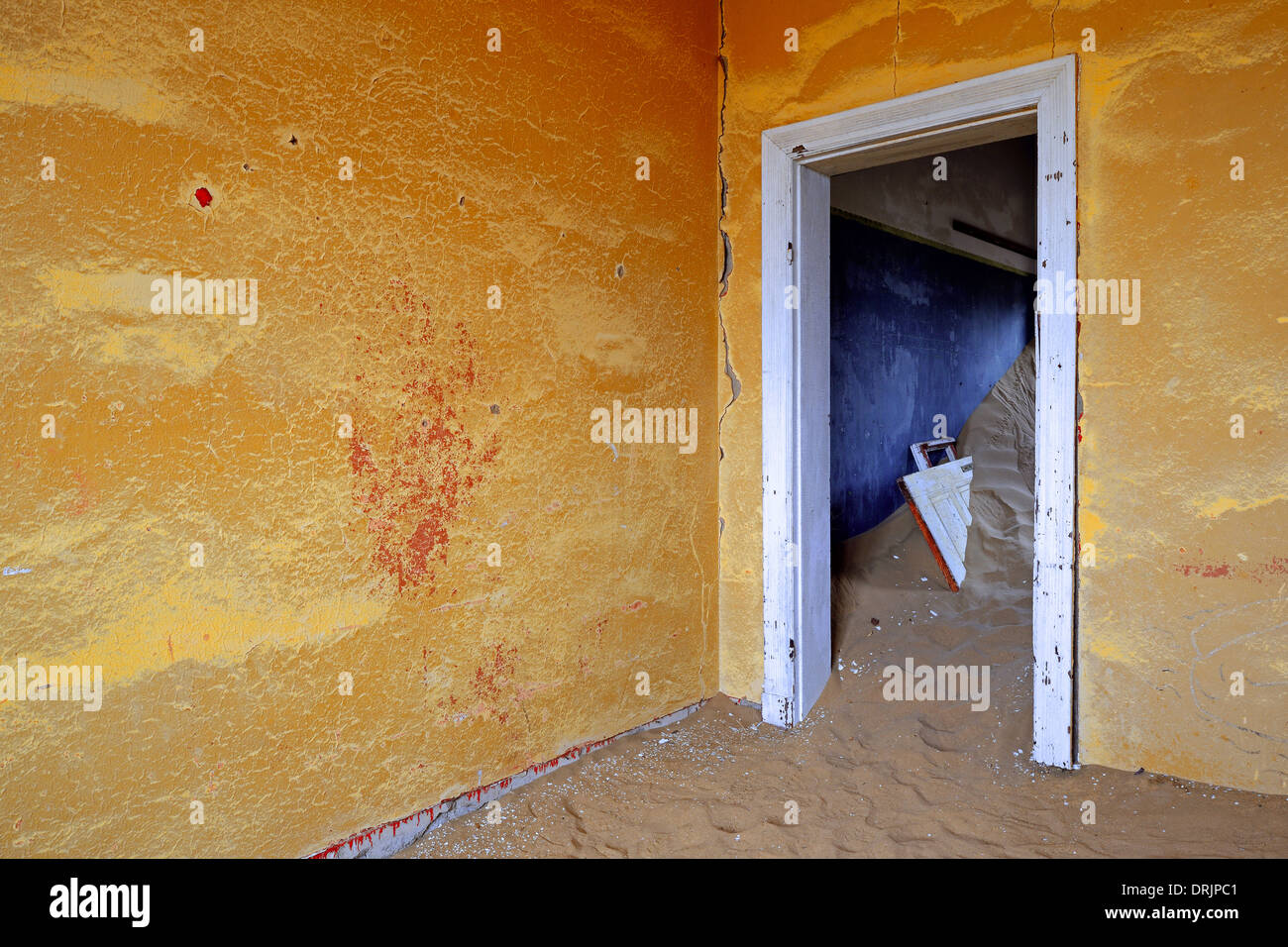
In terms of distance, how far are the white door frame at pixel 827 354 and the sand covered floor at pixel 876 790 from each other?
17 cm

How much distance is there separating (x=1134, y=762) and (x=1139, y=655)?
0.31 meters

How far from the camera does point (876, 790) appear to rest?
239 cm

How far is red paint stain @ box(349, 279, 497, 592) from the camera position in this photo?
78.2 inches

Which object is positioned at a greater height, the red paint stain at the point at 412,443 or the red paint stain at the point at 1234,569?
the red paint stain at the point at 412,443

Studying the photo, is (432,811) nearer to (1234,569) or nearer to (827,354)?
(827,354)

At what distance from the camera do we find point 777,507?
2846 mm

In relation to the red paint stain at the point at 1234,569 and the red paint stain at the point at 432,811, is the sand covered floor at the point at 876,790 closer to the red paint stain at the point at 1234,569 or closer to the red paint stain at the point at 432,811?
the red paint stain at the point at 432,811

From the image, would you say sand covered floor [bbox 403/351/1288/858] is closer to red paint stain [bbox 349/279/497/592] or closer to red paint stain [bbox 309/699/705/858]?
red paint stain [bbox 309/699/705/858]

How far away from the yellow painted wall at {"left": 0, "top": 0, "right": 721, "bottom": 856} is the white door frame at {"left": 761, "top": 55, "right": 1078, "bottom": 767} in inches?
15.5

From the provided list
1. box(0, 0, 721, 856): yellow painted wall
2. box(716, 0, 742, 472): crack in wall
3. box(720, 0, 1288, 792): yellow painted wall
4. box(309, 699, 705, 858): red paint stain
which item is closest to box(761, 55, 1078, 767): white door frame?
box(720, 0, 1288, 792): yellow painted wall

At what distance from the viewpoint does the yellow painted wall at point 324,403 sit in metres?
1.54

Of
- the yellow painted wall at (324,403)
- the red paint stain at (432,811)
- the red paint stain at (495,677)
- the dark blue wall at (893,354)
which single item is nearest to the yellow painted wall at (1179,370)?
the yellow painted wall at (324,403)

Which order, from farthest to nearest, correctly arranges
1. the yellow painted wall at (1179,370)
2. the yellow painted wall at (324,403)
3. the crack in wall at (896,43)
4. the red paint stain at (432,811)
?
the crack in wall at (896,43)
the yellow painted wall at (1179,370)
the red paint stain at (432,811)
the yellow painted wall at (324,403)
